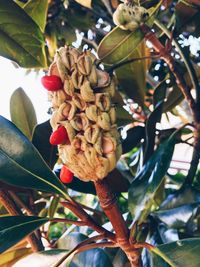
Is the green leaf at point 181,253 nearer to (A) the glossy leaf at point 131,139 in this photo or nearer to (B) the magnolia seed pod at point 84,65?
(B) the magnolia seed pod at point 84,65

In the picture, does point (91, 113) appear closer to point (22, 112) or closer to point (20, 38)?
point (20, 38)

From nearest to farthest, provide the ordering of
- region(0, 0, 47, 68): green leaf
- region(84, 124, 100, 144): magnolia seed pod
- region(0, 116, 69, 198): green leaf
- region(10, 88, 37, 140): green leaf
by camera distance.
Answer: region(84, 124, 100, 144): magnolia seed pod → region(0, 116, 69, 198): green leaf → region(0, 0, 47, 68): green leaf → region(10, 88, 37, 140): green leaf

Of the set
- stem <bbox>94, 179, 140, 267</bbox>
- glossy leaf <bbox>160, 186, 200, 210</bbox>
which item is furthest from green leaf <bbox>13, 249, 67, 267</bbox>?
glossy leaf <bbox>160, 186, 200, 210</bbox>

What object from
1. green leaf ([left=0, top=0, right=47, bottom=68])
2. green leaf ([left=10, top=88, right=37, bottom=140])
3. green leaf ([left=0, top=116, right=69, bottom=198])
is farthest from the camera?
green leaf ([left=10, top=88, right=37, bottom=140])

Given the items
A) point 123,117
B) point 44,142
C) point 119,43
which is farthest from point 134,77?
point 44,142

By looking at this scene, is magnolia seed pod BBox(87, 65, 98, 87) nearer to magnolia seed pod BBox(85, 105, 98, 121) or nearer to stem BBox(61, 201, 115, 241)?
magnolia seed pod BBox(85, 105, 98, 121)

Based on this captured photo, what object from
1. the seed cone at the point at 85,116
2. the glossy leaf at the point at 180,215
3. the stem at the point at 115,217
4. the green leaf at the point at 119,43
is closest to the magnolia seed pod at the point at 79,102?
the seed cone at the point at 85,116

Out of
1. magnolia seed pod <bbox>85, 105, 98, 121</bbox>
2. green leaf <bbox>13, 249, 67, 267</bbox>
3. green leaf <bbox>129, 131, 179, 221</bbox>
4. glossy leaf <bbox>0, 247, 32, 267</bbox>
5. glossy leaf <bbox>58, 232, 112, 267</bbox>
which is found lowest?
glossy leaf <bbox>0, 247, 32, 267</bbox>
